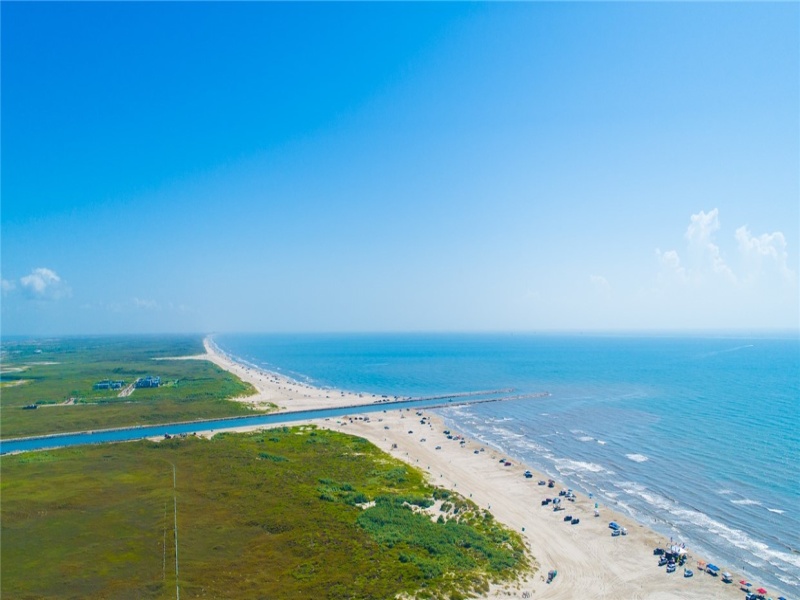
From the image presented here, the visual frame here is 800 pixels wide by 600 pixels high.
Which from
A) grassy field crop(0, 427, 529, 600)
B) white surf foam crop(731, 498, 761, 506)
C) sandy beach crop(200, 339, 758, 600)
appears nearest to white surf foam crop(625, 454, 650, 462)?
white surf foam crop(731, 498, 761, 506)

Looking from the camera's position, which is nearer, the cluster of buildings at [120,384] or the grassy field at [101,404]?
the grassy field at [101,404]

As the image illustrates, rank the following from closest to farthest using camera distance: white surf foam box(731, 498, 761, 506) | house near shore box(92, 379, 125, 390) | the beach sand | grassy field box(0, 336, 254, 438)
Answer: white surf foam box(731, 498, 761, 506) → grassy field box(0, 336, 254, 438) → the beach sand → house near shore box(92, 379, 125, 390)

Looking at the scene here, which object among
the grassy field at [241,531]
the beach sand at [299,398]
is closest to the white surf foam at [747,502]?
the grassy field at [241,531]

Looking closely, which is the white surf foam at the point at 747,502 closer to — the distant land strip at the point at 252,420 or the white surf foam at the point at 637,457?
the white surf foam at the point at 637,457

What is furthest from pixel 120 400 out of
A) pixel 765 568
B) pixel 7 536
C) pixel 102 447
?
pixel 765 568

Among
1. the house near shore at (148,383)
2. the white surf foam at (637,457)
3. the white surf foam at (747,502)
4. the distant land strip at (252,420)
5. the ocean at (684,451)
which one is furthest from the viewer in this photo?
the house near shore at (148,383)

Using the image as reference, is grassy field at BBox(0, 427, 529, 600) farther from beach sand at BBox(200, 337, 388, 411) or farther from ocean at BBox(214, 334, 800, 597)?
beach sand at BBox(200, 337, 388, 411)

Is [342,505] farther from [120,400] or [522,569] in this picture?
[120,400]
